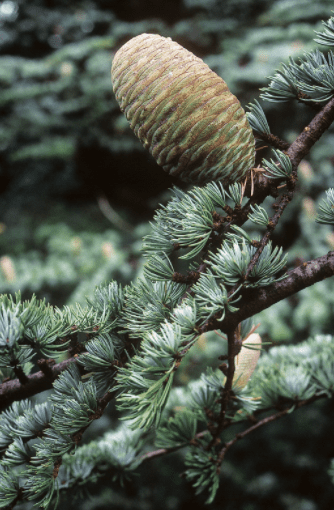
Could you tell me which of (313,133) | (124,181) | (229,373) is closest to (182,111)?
(313,133)

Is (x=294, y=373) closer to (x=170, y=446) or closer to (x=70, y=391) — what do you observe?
(x=170, y=446)

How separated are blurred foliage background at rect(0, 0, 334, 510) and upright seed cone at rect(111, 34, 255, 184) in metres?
0.54

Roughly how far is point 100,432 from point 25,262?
2.51 feet

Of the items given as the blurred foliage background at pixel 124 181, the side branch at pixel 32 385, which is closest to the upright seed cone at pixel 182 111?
the side branch at pixel 32 385

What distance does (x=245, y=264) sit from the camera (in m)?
0.26

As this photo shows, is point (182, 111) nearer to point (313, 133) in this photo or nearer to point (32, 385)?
point (313, 133)

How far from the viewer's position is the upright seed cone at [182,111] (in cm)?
29

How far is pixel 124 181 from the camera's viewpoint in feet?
8.53

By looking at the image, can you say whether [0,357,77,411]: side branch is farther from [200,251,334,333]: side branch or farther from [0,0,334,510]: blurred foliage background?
[0,0,334,510]: blurred foliage background

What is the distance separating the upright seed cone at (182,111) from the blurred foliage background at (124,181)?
1.76ft

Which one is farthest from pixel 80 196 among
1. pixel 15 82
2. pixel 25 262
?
pixel 25 262

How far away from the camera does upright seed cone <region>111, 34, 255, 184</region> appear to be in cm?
29

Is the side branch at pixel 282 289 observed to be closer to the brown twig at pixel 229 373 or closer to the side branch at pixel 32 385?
the brown twig at pixel 229 373

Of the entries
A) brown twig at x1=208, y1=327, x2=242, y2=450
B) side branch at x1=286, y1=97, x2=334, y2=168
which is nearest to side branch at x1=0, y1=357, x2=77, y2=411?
brown twig at x1=208, y1=327, x2=242, y2=450
